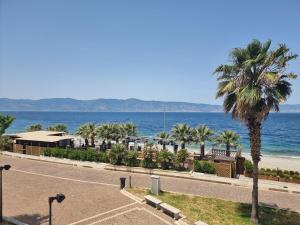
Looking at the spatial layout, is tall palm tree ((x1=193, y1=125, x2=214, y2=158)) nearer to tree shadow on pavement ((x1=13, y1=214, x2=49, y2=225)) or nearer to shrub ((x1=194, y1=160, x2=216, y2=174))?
shrub ((x1=194, y1=160, x2=216, y2=174))

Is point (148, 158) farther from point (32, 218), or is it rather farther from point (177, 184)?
point (32, 218)

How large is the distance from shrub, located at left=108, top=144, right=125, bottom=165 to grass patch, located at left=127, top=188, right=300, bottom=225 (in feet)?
32.2

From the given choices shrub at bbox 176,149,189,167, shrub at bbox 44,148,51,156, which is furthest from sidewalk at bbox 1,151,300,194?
shrub at bbox 44,148,51,156

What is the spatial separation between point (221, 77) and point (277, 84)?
310 cm

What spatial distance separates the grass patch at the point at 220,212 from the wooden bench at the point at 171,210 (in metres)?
0.66

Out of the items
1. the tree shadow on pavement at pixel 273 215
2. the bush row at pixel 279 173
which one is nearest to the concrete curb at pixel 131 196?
the tree shadow on pavement at pixel 273 215

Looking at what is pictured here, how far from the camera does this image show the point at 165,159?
28.5 metres

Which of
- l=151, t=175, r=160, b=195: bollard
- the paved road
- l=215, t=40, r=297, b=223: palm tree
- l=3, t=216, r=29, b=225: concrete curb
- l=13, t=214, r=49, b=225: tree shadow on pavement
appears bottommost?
the paved road

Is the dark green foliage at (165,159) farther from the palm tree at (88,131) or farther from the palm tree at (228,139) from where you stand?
the palm tree at (88,131)

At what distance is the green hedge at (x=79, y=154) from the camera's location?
32237 millimetres

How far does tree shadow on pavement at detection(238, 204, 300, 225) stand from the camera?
54.6 feet

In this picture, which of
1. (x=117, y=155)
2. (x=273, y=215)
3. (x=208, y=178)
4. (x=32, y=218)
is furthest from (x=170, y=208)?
(x=117, y=155)

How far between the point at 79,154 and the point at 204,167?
14209 millimetres

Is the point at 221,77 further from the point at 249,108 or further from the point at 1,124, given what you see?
the point at 1,124
